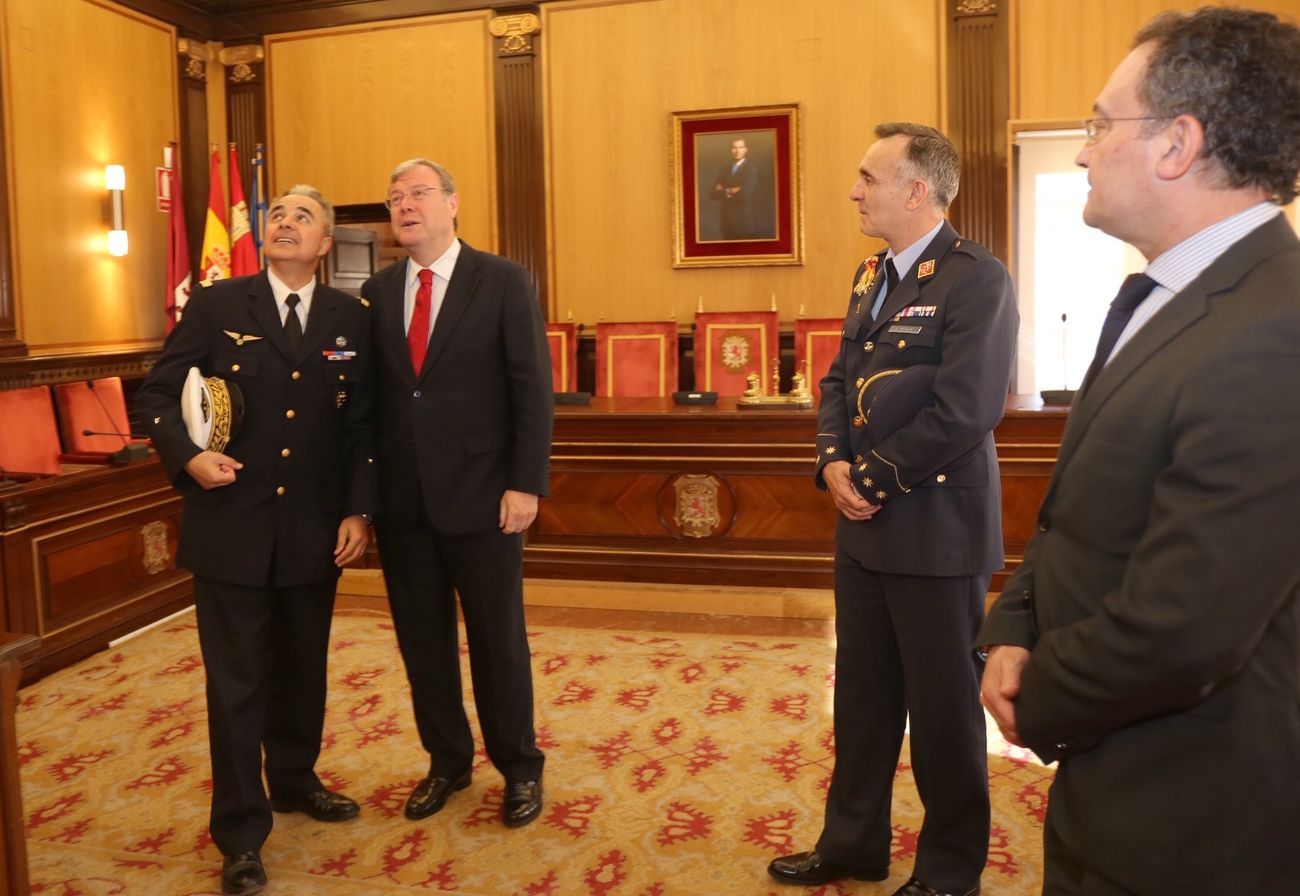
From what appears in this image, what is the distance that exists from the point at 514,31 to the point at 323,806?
5.36m

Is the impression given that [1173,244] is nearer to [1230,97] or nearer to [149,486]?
[1230,97]

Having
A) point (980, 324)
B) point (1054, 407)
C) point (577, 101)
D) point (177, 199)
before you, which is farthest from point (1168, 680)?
point (177, 199)

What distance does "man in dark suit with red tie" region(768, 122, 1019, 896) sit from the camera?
2357mm

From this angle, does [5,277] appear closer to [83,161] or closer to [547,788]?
[83,161]

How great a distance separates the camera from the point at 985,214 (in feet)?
21.3

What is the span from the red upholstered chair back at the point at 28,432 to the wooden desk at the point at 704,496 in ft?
7.54

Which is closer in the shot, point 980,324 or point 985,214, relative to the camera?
point 980,324

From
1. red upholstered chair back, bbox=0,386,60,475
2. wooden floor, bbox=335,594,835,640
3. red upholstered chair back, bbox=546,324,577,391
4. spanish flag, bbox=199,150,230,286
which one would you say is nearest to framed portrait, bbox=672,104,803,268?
red upholstered chair back, bbox=546,324,577,391

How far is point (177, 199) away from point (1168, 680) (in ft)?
22.4

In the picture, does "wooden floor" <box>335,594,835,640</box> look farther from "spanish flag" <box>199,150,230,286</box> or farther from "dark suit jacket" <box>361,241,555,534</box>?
"spanish flag" <box>199,150,230,286</box>

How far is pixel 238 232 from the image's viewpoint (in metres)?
7.05

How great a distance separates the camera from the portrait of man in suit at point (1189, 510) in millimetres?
1190

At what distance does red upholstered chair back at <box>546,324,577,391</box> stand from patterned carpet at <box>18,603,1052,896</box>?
2456 millimetres

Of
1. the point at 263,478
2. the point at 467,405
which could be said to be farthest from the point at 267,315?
the point at 467,405
